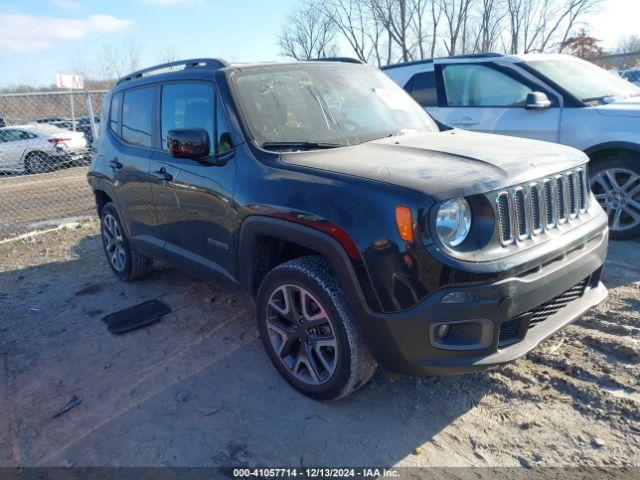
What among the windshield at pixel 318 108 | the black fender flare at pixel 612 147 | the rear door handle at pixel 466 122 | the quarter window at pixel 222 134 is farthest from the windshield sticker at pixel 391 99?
the black fender flare at pixel 612 147

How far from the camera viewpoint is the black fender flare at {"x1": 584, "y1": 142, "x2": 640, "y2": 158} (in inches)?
190

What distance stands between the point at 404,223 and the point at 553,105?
393 centimetres

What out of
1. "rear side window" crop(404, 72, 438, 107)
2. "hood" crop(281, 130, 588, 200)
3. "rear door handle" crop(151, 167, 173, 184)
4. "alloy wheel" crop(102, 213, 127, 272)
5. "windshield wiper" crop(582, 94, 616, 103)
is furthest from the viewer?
"rear side window" crop(404, 72, 438, 107)

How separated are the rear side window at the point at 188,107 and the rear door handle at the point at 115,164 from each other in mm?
814

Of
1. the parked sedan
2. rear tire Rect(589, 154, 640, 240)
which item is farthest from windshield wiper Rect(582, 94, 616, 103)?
the parked sedan

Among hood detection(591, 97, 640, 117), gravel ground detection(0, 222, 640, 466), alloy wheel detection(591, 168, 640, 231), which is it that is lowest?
gravel ground detection(0, 222, 640, 466)

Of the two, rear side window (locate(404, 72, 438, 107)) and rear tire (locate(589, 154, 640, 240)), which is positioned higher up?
rear side window (locate(404, 72, 438, 107))

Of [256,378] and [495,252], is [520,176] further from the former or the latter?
[256,378]

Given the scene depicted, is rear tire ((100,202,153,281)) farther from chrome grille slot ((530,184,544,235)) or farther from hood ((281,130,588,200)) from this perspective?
chrome grille slot ((530,184,544,235))

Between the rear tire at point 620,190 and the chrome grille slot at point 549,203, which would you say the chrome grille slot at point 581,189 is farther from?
the rear tire at point 620,190

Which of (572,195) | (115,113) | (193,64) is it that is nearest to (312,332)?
(572,195)

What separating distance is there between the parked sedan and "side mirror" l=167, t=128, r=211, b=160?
12.3 meters

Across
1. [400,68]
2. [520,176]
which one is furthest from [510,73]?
[520,176]

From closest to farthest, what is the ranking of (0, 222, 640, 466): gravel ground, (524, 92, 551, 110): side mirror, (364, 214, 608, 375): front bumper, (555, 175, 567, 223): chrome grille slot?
(364, 214, 608, 375): front bumper, (0, 222, 640, 466): gravel ground, (555, 175, 567, 223): chrome grille slot, (524, 92, 551, 110): side mirror
